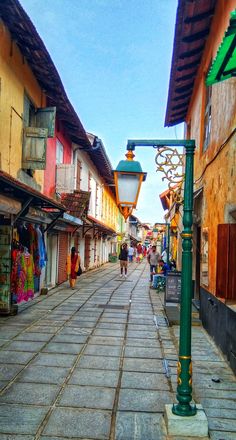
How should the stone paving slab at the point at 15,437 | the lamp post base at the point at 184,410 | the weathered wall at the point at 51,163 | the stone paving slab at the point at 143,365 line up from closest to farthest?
the stone paving slab at the point at 15,437
the lamp post base at the point at 184,410
the stone paving slab at the point at 143,365
the weathered wall at the point at 51,163

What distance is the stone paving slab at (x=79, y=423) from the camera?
358 cm

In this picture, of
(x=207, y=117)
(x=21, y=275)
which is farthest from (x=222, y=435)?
(x=207, y=117)

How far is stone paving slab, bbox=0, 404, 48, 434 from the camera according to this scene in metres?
3.61

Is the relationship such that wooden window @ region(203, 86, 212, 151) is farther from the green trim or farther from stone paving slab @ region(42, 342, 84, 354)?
stone paving slab @ region(42, 342, 84, 354)

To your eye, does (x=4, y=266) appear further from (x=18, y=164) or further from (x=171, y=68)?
(x=171, y=68)

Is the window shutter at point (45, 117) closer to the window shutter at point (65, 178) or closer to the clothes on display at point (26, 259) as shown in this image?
the window shutter at point (65, 178)

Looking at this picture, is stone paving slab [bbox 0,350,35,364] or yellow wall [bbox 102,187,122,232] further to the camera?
yellow wall [bbox 102,187,122,232]

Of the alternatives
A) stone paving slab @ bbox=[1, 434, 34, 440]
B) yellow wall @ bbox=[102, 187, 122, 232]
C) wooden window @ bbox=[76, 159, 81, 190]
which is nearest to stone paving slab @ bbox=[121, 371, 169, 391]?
stone paving slab @ bbox=[1, 434, 34, 440]

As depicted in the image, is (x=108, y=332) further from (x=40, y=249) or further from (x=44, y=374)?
(x=40, y=249)

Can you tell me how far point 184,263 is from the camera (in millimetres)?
3959

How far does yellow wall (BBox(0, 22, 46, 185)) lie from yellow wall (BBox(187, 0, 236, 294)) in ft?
14.1

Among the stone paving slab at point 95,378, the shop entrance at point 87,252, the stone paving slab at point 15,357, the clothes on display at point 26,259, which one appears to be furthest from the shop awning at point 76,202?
the stone paving slab at point 95,378

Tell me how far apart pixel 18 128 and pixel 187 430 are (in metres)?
7.89

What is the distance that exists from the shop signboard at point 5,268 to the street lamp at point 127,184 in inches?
199
